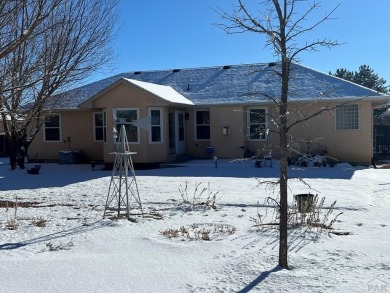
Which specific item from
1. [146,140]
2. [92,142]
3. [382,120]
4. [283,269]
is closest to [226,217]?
[283,269]

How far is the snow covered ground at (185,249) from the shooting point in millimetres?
4941

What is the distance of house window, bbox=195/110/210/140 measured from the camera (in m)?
21.9

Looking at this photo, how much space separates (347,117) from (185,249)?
15.2 meters

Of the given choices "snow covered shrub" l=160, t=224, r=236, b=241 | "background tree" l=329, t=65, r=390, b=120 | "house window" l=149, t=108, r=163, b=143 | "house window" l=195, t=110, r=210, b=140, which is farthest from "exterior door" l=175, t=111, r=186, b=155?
"background tree" l=329, t=65, r=390, b=120

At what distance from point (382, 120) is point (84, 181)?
26.1 m

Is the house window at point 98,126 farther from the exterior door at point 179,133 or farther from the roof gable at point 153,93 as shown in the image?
the exterior door at point 179,133

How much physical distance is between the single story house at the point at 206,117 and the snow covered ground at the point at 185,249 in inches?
310

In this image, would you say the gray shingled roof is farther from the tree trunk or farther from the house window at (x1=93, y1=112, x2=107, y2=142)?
the tree trunk

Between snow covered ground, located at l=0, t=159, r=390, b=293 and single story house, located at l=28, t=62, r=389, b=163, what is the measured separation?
788 cm

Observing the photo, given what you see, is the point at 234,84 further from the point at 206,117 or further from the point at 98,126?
the point at 98,126

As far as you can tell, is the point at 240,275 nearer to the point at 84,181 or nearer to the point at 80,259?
the point at 80,259

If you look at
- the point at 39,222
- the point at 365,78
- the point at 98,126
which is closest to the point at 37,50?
the point at 39,222

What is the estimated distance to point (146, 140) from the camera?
1928 cm

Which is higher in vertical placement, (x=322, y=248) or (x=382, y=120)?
(x=382, y=120)
